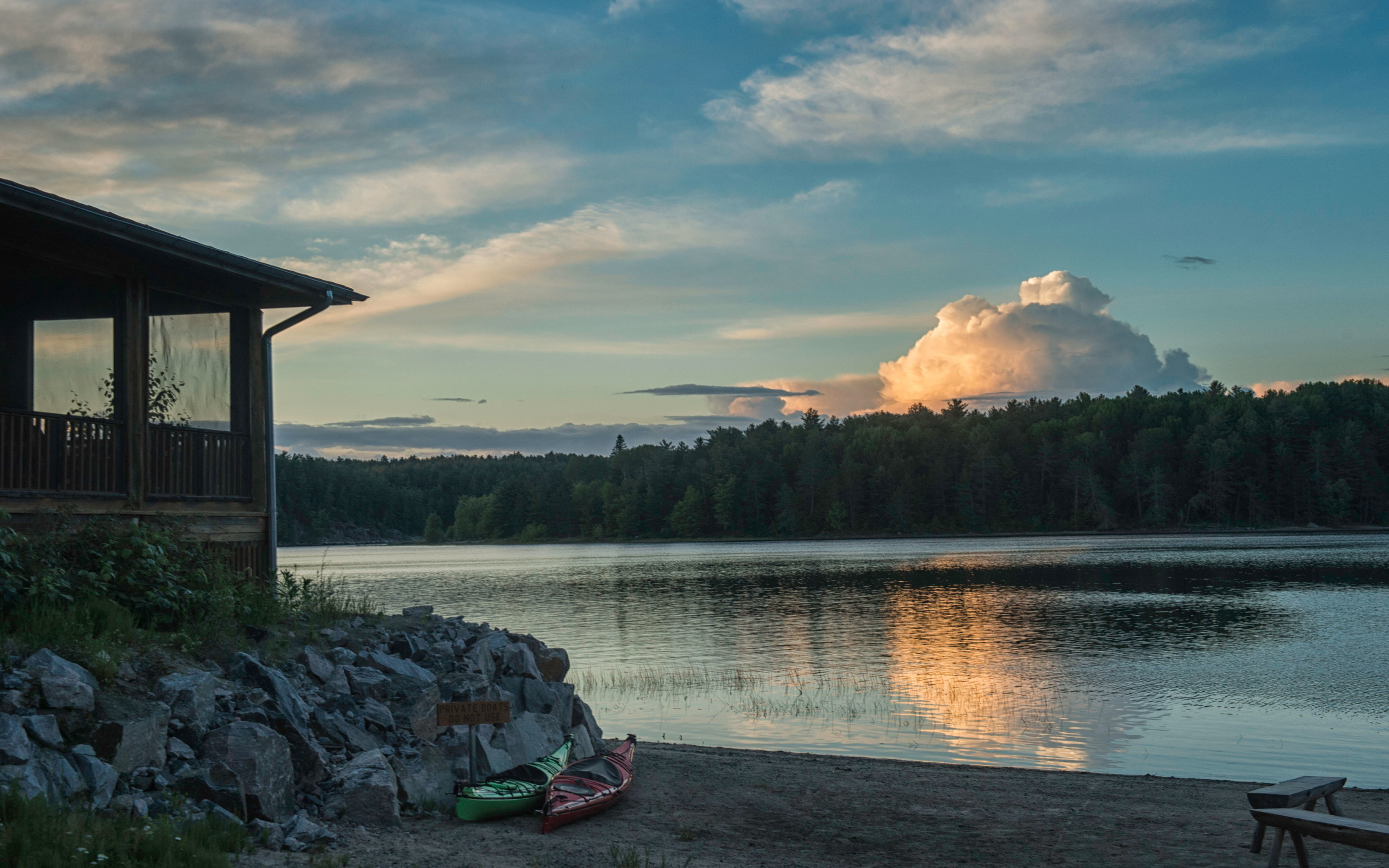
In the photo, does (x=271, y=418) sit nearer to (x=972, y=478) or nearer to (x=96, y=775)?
(x=96, y=775)

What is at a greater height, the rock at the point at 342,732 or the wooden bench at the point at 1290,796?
the rock at the point at 342,732

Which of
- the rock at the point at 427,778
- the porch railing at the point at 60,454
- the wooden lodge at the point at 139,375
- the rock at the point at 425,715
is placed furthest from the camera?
the wooden lodge at the point at 139,375

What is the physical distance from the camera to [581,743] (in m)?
12.7

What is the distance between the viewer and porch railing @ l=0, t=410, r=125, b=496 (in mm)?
11266

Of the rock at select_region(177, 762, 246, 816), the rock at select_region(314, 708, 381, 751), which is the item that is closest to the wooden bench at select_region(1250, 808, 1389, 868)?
the rock at select_region(314, 708, 381, 751)

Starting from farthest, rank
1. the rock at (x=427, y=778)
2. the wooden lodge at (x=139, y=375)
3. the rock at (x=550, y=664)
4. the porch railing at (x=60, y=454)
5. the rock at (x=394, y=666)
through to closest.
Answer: the rock at (x=550, y=664), the wooden lodge at (x=139, y=375), the porch railing at (x=60, y=454), the rock at (x=394, y=666), the rock at (x=427, y=778)

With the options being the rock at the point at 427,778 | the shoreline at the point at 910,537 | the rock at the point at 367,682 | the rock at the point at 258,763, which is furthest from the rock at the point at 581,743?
the shoreline at the point at 910,537

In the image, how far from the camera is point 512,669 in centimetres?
1310

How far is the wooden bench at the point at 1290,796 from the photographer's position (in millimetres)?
7906

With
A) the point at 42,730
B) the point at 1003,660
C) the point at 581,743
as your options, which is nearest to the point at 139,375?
the point at 42,730

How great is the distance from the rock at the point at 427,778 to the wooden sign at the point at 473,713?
34 cm

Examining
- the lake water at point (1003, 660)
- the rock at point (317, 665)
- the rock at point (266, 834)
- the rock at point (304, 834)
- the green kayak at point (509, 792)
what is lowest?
the lake water at point (1003, 660)

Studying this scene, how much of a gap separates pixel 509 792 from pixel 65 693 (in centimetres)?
411

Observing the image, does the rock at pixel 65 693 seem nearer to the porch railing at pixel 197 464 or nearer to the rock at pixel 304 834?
the rock at pixel 304 834
